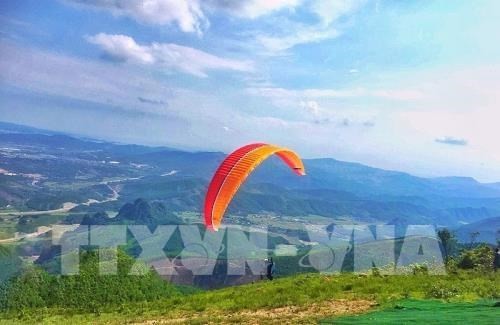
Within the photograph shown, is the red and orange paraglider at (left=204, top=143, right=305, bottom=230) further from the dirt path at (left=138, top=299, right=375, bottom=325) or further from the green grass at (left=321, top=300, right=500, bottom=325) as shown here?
the green grass at (left=321, top=300, right=500, bottom=325)

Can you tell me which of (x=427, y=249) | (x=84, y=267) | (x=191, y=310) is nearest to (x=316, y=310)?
(x=191, y=310)

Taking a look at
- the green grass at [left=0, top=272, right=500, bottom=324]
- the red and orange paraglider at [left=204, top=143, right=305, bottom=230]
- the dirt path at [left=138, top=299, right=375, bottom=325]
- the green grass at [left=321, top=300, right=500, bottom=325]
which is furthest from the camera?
the red and orange paraglider at [left=204, top=143, right=305, bottom=230]

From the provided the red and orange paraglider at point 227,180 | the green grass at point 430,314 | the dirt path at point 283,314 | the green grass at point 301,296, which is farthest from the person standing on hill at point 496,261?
the red and orange paraglider at point 227,180

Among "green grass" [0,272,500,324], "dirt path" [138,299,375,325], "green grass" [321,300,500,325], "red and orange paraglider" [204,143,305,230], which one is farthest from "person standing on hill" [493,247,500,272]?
"red and orange paraglider" [204,143,305,230]

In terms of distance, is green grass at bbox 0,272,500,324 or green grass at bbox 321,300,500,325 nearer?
green grass at bbox 321,300,500,325

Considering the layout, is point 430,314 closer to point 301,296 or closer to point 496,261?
point 301,296

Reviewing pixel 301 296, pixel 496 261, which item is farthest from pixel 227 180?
pixel 496 261

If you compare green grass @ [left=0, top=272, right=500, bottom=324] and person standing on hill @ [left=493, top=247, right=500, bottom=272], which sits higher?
person standing on hill @ [left=493, top=247, right=500, bottom=272]
